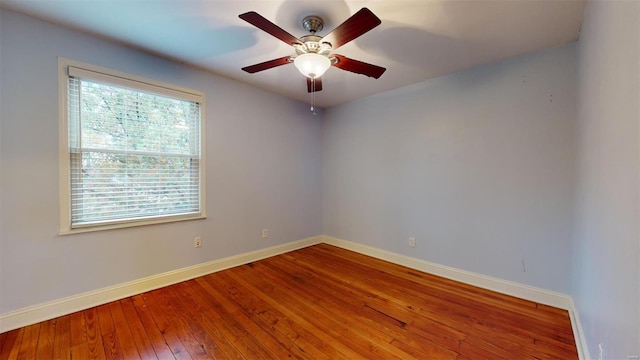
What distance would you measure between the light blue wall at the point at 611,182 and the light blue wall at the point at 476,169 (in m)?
0.49

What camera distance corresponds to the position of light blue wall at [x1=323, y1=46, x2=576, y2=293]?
90.1 inches

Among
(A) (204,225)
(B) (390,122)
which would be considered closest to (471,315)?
(B) (390,122)

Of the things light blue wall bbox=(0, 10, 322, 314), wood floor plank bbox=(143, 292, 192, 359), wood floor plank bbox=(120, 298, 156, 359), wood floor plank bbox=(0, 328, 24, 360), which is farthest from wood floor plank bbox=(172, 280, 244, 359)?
wood floor plank bbox=(0, 328, 24, 360)

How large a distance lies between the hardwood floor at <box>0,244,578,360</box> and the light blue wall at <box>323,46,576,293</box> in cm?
50

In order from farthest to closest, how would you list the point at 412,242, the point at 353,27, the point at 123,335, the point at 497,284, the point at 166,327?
the point at 412,242 → the point at 497,284 → the point at 166,327 → the point at 123,335 → the point at 353,27

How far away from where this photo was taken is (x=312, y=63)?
1796mm

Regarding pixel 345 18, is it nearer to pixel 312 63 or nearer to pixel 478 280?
pixel 312 63

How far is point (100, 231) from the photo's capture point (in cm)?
230

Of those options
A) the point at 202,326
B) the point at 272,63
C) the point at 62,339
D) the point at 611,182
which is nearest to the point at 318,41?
the point at 272,63

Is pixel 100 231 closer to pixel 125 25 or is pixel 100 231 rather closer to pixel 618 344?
pixel 125 25

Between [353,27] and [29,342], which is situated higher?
[353,27]

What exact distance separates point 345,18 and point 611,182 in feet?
6.12

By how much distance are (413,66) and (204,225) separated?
3009 mm

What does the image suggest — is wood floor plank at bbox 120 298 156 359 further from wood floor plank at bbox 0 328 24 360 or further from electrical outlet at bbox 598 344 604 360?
electrical outlet at bbox 598 344 604 360
